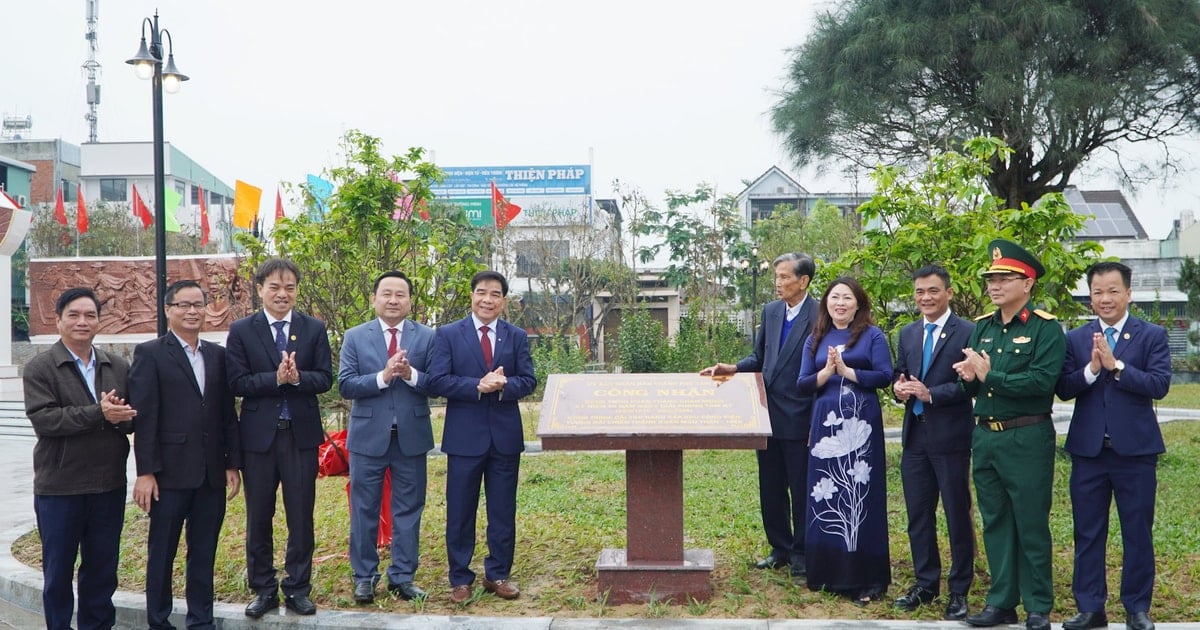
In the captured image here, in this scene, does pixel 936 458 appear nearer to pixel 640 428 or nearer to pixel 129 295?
pixel 640 428

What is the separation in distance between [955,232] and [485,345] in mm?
3560

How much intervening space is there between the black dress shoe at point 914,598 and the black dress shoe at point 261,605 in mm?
3383

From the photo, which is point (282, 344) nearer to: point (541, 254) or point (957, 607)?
point (957, 607)

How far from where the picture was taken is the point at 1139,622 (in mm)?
4547

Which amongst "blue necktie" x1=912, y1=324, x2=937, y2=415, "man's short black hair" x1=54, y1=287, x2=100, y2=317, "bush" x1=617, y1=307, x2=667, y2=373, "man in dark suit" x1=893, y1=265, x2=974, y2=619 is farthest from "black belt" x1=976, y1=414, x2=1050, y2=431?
"bush" x1=617, y1=307, x2=667, y2=373

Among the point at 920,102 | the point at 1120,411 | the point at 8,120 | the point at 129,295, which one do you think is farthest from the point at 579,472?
the point at 8,120

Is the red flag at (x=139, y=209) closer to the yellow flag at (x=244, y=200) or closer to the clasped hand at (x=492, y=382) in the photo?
the yellow flag at (x=244, y=200)

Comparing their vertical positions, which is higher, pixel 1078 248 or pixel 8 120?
pixel 8 120

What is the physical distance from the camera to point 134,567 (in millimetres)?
6383

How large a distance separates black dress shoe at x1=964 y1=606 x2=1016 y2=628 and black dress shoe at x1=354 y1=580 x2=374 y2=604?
126 inches

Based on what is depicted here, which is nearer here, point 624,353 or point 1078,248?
point 1078,248

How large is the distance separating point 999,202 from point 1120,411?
9.07 feet

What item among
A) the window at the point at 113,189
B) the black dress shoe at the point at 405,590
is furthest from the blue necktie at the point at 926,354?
the window at the point at 113,189

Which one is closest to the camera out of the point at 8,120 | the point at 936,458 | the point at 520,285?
the point at 936,458
